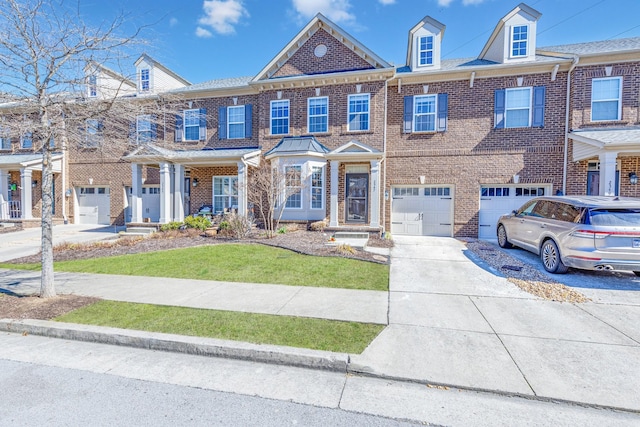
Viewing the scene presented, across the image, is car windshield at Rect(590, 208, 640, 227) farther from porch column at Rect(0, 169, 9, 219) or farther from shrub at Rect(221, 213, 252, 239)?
porch column at Rect(0, 169, 9, 219)

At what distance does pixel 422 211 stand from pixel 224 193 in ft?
31.7

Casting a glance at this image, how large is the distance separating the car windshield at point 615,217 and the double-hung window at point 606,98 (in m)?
7.15

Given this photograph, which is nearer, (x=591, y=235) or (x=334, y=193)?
(x=591, y=235)

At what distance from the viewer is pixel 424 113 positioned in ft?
42.4

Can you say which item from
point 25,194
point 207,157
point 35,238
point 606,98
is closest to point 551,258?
point 606,98

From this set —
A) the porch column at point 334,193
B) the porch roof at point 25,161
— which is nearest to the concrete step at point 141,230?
the porch roof at point 25,161

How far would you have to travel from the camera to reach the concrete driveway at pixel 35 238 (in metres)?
10.1

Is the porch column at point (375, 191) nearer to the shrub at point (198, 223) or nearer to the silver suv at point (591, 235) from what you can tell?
the silver suv at point (591, 235)

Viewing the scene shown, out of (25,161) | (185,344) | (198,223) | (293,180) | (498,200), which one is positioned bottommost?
(185,344)

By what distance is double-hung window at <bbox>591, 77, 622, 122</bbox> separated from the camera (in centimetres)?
1122

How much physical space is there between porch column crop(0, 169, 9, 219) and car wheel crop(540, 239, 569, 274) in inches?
950

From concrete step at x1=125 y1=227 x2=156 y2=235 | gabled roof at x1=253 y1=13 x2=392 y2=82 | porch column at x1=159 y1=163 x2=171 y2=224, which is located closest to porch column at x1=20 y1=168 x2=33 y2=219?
concrete step at x1=125 y1=227 x2=156 y2=235

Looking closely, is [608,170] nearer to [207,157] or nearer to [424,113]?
[424,113]

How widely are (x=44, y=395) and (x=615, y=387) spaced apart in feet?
18.6
